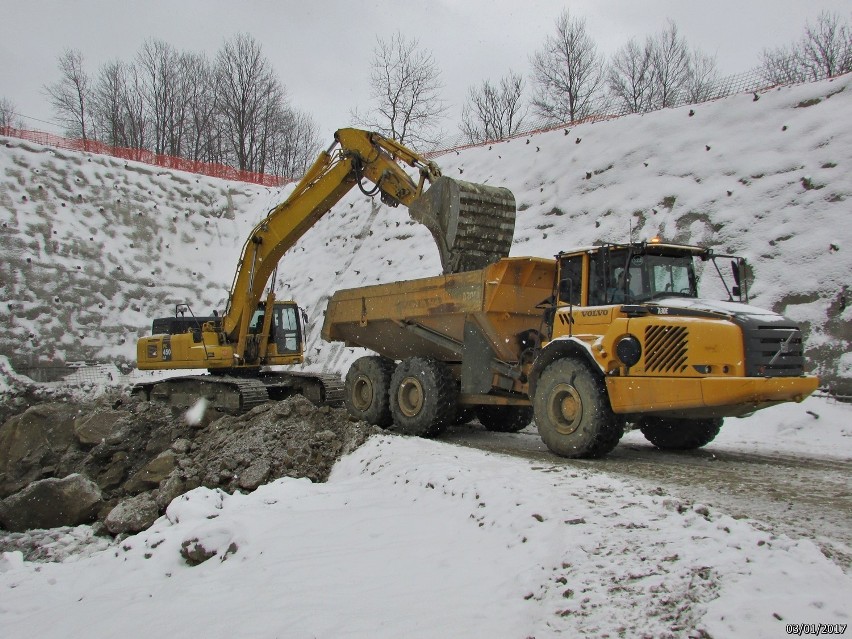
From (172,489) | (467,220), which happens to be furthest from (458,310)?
(172,489)

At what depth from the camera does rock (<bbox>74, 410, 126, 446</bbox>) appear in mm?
11922

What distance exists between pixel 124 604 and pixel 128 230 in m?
23.3

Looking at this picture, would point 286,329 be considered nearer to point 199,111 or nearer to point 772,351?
point 772,351

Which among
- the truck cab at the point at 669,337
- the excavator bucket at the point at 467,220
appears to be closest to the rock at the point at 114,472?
the excavator bucket at the point at 467,220

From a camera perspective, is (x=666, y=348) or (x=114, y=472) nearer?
(x=666, y=348)

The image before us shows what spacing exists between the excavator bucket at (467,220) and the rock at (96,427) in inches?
276

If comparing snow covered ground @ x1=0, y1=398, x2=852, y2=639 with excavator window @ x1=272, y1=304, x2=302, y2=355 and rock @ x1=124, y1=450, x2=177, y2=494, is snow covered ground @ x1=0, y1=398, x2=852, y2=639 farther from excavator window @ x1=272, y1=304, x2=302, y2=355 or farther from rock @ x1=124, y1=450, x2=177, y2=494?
excavator window @ x1=272, y1=304, x2=302, y2=355

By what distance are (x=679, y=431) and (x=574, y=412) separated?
203 cm

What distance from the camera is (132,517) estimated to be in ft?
25.1

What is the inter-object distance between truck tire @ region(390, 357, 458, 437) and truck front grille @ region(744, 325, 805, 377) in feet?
14.8

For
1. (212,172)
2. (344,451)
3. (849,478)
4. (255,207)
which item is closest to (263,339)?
(344,451)

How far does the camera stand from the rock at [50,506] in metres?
8.33
